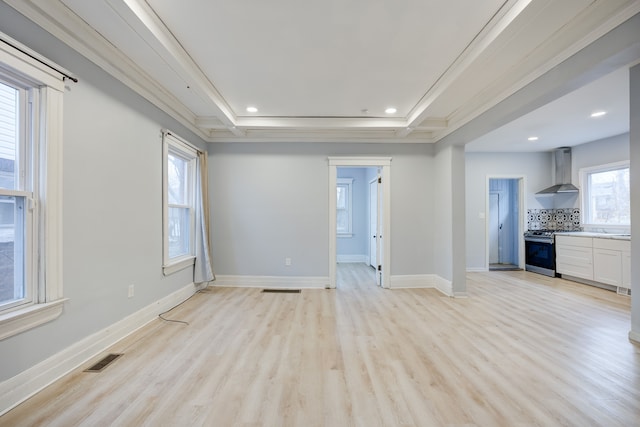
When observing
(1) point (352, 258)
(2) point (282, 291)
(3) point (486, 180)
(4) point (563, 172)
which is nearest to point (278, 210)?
(2) point (282, 291)

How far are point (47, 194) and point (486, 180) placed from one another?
6.76m

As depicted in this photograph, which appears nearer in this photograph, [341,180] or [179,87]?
[179,87]

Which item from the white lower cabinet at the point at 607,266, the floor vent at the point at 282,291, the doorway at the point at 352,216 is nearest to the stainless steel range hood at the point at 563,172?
the white lower cabinet at the point at 607,266

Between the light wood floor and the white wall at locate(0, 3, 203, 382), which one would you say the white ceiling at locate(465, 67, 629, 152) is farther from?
the white wall at locate(0, 3, 203, 382)

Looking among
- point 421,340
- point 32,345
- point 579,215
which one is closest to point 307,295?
point 421,340

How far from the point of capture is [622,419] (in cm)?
159

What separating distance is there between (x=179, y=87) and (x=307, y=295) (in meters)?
3.17

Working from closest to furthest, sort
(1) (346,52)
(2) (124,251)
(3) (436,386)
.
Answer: (3) (436,386) → (1) (346,52) → (2) (124,251)

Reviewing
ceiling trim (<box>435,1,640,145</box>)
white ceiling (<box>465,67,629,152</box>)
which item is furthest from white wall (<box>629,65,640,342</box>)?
Answer: ceiling trim (<box>435,1,640,145</box>)

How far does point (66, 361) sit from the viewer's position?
2.01 meters

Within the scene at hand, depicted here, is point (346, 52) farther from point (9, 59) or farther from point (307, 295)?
point (307, 295)

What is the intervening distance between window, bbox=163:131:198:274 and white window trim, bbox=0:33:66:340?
1.38 m

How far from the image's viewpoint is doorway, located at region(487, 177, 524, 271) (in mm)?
6926

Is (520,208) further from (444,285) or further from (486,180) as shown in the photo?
(444,285)
